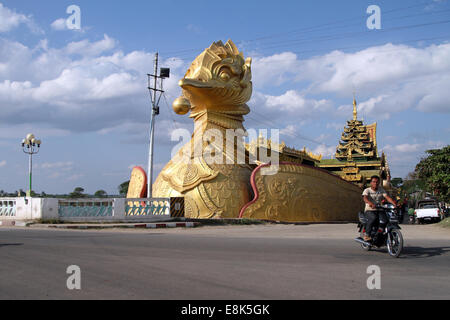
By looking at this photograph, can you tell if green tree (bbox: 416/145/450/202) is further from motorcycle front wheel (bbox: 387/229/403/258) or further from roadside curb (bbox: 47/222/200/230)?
motorcycle front wheel (bbox: 387/229/403/258)

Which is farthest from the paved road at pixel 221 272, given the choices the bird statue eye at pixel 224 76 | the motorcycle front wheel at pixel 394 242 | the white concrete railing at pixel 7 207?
the bird statue eye at pixel 224 76

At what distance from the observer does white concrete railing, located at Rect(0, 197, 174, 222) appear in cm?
1756

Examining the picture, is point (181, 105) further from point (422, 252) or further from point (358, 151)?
point (358, 151)

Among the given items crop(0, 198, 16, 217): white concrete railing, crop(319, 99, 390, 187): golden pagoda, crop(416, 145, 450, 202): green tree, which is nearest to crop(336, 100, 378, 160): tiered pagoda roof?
crop(319, 99, 390, 187): golden pagoda

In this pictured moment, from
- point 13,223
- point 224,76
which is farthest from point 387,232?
point 13,223

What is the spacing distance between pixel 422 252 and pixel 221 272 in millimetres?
4443

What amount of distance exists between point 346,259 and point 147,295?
4.01 meters

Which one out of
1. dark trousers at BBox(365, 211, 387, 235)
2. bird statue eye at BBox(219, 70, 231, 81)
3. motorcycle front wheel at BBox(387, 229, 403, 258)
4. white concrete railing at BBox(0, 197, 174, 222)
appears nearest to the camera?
motorcycle front wheel at BBox(387, 229, 403, 258)

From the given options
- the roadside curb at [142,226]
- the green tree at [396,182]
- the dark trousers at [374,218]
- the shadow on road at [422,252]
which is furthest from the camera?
the green tree at [396,182]

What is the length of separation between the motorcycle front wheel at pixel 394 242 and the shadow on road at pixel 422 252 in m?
0.30

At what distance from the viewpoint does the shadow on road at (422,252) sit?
778 cm

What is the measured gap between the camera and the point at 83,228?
15.9m

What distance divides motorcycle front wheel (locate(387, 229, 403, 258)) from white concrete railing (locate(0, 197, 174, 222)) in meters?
11.8

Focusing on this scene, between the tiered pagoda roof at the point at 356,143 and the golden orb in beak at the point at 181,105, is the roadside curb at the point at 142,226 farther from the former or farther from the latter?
the tiered pagoda roof at the point at 356,143
